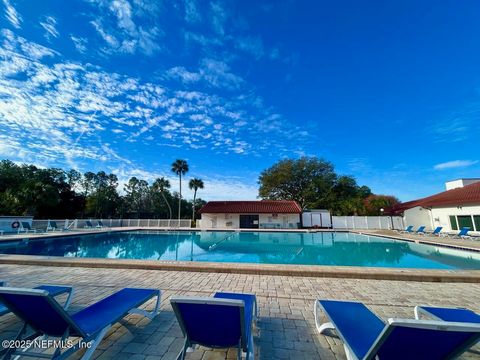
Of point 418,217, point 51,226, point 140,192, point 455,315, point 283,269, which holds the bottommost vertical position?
point 283,269

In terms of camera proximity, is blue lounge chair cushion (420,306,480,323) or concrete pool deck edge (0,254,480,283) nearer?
blue lounge chair cushion (420,306,480,323)

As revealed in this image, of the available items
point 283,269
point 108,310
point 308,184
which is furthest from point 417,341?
point 308,184

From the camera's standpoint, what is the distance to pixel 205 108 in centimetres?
1421

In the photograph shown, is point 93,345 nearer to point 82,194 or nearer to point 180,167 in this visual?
point 180,167

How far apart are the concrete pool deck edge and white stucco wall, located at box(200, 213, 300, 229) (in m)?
18.8

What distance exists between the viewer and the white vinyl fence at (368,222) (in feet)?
→ 76.0

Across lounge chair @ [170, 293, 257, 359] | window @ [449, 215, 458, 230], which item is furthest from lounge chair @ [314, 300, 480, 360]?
window @ [449, 215, 458, 230]

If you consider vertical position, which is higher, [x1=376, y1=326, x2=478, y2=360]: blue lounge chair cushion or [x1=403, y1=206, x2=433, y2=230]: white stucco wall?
[x1=403, y1=206, x2=433, y2=230]: white stucco wall

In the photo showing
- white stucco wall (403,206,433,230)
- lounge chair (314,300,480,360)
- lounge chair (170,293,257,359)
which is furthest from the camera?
white stucco wall (403,206,433,230)

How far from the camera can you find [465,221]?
15281 mm

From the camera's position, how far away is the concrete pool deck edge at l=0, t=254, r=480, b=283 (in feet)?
17.3

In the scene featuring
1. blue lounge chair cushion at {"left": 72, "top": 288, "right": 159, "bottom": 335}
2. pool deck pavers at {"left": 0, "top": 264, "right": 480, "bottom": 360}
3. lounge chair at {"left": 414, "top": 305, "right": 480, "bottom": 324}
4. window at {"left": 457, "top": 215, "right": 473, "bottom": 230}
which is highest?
window at {"left": 457, "top": 215, "right": 473, "bottom": 230}

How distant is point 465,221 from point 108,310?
73.6 feet

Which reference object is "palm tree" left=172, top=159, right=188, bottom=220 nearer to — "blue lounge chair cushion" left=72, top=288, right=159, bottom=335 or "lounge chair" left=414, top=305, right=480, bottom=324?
"blue lounge chair cushion" left=72, top=288, right=159, bottom=335
